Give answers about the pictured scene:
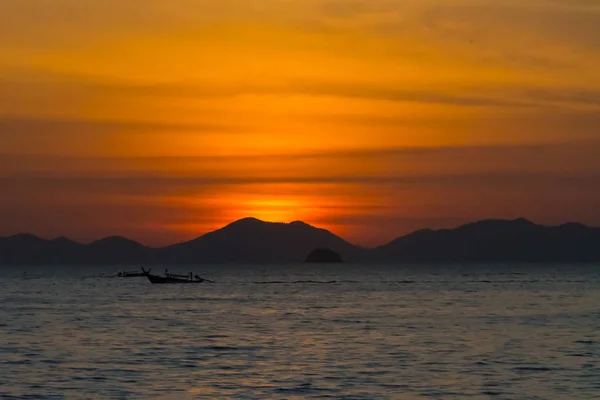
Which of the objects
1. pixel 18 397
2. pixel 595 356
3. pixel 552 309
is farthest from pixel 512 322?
pixel 18 397

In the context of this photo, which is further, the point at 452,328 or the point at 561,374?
the point at 452,328

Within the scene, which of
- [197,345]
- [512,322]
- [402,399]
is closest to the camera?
[402,399]

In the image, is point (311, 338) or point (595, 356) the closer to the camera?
point (595, 356)

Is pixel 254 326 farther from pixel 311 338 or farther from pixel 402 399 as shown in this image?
pixel 402 399

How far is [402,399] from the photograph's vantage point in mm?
45688

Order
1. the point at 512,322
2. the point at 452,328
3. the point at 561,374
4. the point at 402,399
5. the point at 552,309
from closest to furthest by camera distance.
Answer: the point at 402,399 < the point at 561,374 < the point at 452,328 < the point at 512,322 < the point at 552,309

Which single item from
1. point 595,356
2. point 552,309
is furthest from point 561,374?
point 552,309

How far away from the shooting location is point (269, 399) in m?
45.9

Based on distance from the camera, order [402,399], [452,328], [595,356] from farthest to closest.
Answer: [452,328], [595,356], [402,399]

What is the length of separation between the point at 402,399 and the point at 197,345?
1089 inches

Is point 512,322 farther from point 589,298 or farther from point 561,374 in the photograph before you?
point 589,298

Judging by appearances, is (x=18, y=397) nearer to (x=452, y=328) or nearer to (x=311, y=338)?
(x=311, y=338)

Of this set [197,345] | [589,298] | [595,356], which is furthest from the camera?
[589,298]

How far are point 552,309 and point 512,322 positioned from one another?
2318 cm
